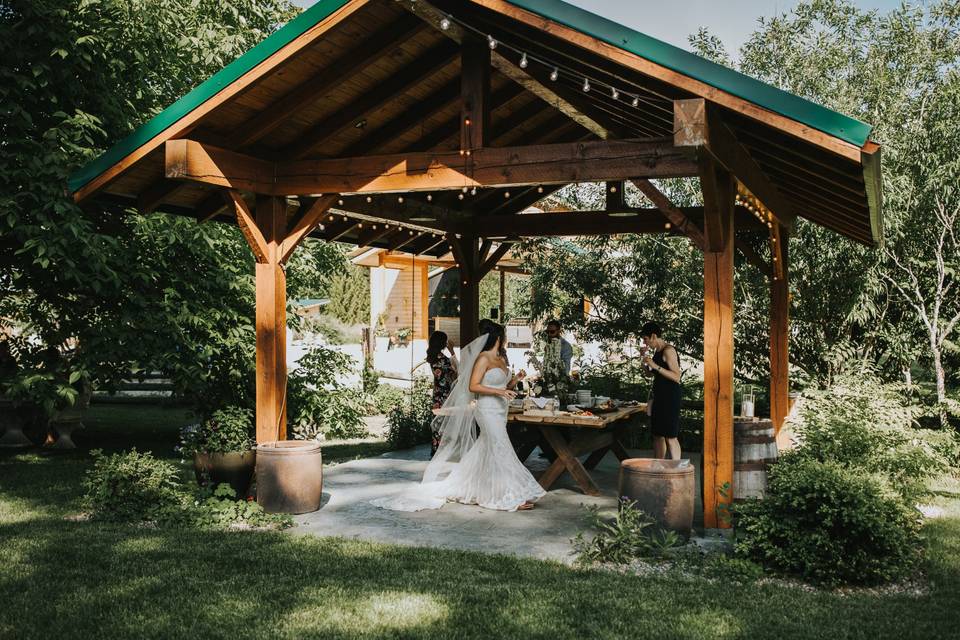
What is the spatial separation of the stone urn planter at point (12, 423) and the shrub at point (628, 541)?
9.73 metres

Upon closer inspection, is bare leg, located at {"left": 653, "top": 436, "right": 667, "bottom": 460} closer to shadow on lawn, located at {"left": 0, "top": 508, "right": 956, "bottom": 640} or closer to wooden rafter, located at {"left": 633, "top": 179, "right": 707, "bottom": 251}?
wooden rafter, located at {"left": 633, "top": 179, "right": 707, "bottom": 251}

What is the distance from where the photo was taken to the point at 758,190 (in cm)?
725

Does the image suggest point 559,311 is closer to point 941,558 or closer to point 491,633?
point 941,558

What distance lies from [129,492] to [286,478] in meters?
1.38

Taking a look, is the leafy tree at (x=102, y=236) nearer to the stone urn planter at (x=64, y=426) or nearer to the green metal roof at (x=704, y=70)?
the stone urn planter at (x=64, y=426)

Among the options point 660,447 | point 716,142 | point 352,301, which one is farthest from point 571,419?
point 352,301

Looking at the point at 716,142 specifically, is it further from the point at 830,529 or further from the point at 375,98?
the point at 375,98

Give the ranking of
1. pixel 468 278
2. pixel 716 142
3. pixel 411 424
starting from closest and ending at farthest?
pixel 716 142 < pixel 411 424 < pixel 468 278

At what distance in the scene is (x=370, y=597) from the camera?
5012 millimetres

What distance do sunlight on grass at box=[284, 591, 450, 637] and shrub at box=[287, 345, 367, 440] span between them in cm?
706

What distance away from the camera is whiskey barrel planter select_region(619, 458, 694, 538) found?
6.07m

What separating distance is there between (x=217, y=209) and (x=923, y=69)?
1053 centimetres

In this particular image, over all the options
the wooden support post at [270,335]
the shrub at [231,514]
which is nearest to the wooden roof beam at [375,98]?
the wooden support post at [270,335]

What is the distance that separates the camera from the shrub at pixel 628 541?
19.2 ft
